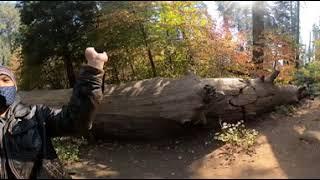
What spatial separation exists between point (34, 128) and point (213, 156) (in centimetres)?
135

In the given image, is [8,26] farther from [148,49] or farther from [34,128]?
[34,128]

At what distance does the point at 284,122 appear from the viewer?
7.67 metres

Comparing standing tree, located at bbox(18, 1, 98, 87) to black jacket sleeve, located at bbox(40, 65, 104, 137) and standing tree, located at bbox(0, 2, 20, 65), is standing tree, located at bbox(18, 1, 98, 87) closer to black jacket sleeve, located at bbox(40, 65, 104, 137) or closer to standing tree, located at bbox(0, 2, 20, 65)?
standing tree, located at bbox(0, 2, 20, 65)

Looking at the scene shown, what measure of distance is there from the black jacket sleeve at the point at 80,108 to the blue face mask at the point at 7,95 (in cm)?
24

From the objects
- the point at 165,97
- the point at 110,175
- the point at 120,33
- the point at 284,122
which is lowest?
the point at 284,122

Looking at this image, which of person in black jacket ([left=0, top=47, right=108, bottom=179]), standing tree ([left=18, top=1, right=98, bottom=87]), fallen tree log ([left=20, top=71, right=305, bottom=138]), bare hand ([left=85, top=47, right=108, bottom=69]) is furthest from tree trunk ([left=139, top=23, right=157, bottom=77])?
bare hand ([left=85, top=47, right=108, bottom=69])

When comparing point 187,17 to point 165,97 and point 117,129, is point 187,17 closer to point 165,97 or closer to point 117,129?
point 165,97

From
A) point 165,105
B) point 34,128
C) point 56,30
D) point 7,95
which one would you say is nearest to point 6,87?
point 7,95

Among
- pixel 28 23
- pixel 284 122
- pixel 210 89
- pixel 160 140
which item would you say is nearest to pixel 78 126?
pixel 28 23

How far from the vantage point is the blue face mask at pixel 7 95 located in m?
3.38

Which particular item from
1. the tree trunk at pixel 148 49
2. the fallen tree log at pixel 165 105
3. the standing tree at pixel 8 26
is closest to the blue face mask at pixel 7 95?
the standing tree at pixel 8 26

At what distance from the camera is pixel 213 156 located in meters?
3.56

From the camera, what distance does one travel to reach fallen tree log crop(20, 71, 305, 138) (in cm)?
645

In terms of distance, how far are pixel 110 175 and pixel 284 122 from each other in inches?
228
